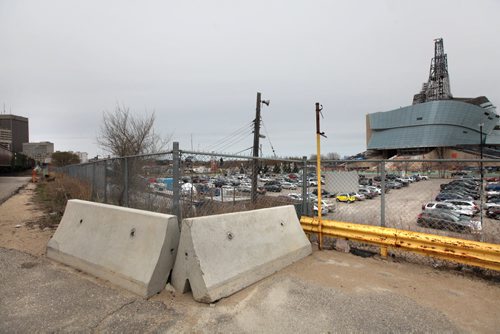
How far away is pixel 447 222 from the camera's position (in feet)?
16.1

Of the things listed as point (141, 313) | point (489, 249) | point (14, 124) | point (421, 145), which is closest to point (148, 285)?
point (141, 313)

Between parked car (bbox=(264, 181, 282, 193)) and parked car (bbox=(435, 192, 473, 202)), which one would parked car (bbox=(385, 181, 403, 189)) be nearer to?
parked car (bbox=(435, 192, 473, 202))

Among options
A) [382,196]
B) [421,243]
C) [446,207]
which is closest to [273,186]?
[382,196]

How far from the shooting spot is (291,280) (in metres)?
3.94

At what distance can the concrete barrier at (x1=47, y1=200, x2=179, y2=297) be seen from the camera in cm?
352

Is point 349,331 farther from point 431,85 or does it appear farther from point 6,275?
point 431,85

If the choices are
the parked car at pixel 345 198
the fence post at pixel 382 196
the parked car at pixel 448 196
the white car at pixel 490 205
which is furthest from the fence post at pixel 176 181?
the white car at pixel 490 205

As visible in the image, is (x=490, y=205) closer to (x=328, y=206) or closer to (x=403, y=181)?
(x=403, y=181)

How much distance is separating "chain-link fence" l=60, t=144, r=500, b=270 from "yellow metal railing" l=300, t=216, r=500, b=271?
0.49 meters

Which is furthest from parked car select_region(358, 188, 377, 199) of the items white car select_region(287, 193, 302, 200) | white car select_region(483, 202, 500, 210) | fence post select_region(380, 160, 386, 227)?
white car select_region(483, 202, 500, 210)

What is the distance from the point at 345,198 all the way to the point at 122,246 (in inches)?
161

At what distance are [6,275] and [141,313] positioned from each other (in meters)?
2.49

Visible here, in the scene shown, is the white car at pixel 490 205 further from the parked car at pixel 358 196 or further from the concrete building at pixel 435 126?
the concrete building at pixel 435 126

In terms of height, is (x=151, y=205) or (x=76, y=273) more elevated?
(x=151, y=205)
